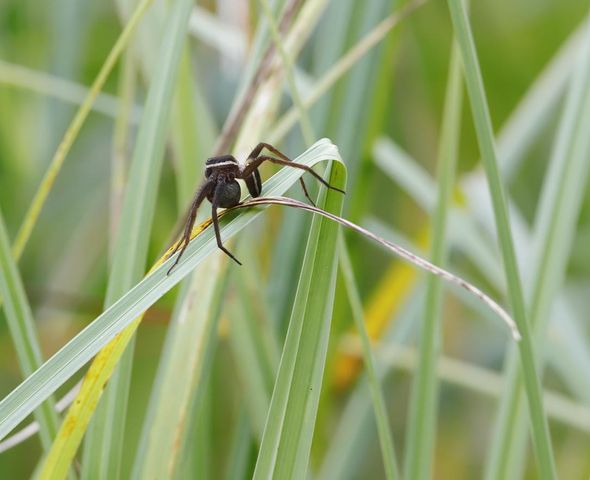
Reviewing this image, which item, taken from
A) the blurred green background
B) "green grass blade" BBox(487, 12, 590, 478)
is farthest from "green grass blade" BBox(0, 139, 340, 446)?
the blurred green background

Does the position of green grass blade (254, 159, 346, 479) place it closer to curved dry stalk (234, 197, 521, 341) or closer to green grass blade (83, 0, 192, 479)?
curved dry stalk (234, 197, 521, 341)

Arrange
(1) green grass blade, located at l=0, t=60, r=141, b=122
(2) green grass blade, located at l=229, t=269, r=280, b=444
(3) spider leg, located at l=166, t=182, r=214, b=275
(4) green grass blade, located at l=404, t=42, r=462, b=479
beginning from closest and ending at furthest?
(3) spider leg, located at l=166, t=182, r=214, b=275, (4) green grass blade, located at l=404, t=42, r=462, b=479, (2) green grass blade, located at l=229, t=269, r=280, b=444, (1) green grass blade, located at l=0, t=60, r=141, b=122

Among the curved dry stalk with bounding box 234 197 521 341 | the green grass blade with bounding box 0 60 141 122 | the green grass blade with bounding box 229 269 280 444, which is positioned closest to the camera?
the curved dry stalk with bounding box 234 197 521 341

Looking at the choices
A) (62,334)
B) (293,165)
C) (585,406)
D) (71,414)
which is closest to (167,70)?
(293,165)

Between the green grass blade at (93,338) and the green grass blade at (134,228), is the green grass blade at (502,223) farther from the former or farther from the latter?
the green grass blade at (134,228)

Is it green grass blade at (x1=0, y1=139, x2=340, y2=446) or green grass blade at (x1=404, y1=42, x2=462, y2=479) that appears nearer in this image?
green grass blade at (x1=0, y1=139, x2=340, y2=446)

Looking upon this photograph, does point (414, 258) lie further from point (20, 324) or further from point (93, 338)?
point (20, 324)

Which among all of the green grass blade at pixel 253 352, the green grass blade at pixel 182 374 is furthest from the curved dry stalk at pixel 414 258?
the green grass blade at pixel 253 352
